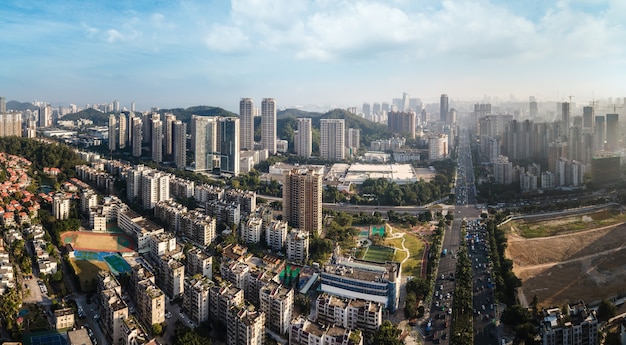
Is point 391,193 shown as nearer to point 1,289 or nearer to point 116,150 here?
point 1,289

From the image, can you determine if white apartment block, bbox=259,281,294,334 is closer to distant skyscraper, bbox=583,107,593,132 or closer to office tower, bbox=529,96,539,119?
distant skyscraper, bbox=583,107,593,132

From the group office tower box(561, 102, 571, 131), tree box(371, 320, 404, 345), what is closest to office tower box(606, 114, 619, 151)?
office tower box(561, 102, 571, 131)

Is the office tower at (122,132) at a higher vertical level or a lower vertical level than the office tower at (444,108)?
lower

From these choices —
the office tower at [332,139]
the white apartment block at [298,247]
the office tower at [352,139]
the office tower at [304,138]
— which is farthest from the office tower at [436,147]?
the white apartment block at [298,247]

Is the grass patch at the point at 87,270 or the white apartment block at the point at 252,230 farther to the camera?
the white apartment block at the point at 252,230

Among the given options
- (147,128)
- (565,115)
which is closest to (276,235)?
(147,128)

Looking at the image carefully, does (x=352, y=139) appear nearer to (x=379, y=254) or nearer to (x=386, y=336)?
(x=379, y=254)

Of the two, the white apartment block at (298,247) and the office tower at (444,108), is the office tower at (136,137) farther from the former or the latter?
A: the office tower at (444,108)
